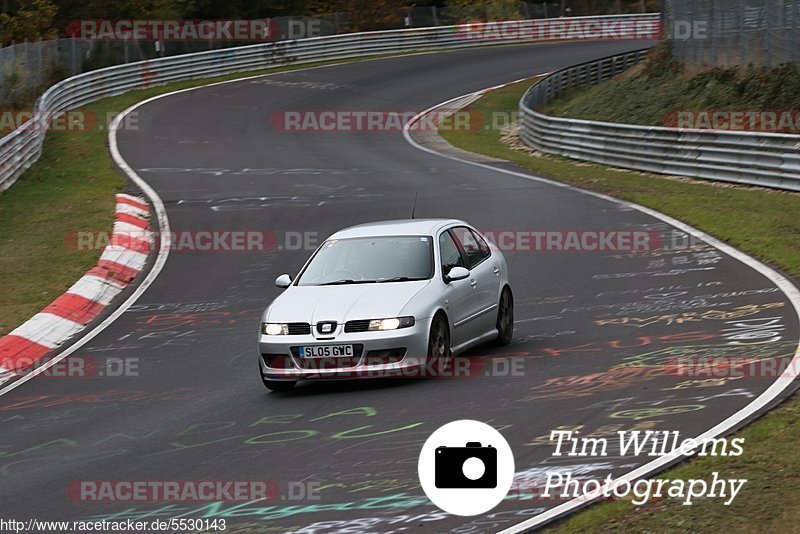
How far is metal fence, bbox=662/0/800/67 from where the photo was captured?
3241cm

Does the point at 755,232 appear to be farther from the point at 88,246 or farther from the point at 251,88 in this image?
the point at 251,88

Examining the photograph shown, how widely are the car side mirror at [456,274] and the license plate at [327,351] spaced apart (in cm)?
144

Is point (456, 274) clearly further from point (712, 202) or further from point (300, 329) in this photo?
point (712, 202)

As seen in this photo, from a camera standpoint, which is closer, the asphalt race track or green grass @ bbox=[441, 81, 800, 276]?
the asphalt race track

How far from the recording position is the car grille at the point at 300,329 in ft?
37.3

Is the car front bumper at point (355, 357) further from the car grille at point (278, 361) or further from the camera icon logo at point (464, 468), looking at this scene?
the camera icon logo at point (464, 468)

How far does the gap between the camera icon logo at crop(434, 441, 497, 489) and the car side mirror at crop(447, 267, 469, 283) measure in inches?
163

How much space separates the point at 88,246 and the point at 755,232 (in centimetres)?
1048

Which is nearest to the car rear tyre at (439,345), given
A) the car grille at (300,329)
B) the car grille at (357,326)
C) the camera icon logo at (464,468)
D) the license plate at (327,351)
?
the car grille at (357,326)

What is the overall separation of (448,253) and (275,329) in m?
2.16

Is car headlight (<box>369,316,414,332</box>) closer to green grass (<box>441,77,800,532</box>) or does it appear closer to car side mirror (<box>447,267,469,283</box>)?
car side mirror (<box>447,267,469,283</box>)

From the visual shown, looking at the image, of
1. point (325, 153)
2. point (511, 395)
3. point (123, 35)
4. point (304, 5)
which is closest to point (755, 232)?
point (511, 395)

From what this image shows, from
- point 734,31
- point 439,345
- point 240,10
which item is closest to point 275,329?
point 439,345

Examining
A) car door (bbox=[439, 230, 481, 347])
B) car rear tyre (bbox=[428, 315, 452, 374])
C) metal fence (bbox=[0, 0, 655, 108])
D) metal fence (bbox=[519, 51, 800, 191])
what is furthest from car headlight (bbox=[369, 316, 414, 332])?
metal fence (bbox=[0, 0, 655, 108])
